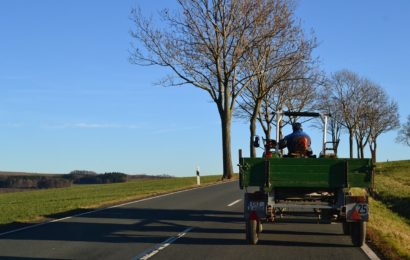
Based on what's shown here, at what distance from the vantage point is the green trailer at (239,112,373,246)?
33.7ft

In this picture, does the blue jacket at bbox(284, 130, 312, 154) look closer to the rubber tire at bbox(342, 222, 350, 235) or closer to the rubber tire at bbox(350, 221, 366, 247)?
the rubber tire at bbox(342, 222, 350, 235)

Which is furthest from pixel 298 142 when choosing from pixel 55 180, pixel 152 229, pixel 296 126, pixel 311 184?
pixel 55 180

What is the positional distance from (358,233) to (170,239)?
11.7 feet

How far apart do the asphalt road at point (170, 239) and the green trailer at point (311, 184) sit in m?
0.53

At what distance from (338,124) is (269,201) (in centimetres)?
5986

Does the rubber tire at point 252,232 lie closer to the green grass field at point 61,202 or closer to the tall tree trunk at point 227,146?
the green grass field at point 61,202

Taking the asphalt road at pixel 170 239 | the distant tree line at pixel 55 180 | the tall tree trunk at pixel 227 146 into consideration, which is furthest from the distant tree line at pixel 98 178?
the asphalt road at pixel 170 239

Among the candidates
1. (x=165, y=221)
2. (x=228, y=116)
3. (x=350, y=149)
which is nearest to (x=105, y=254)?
(x=165, y=221)

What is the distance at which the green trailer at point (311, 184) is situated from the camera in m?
10.3

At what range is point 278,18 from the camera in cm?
3441

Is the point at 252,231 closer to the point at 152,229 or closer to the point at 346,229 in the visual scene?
the point at 346,229

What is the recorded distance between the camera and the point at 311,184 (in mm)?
10297

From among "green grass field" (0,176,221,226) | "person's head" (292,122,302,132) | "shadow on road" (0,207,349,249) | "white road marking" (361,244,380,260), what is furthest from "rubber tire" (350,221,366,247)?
"green grass field" (0,176,221,226)

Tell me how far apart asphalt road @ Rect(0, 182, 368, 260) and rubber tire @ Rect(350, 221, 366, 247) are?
0.59 ft
